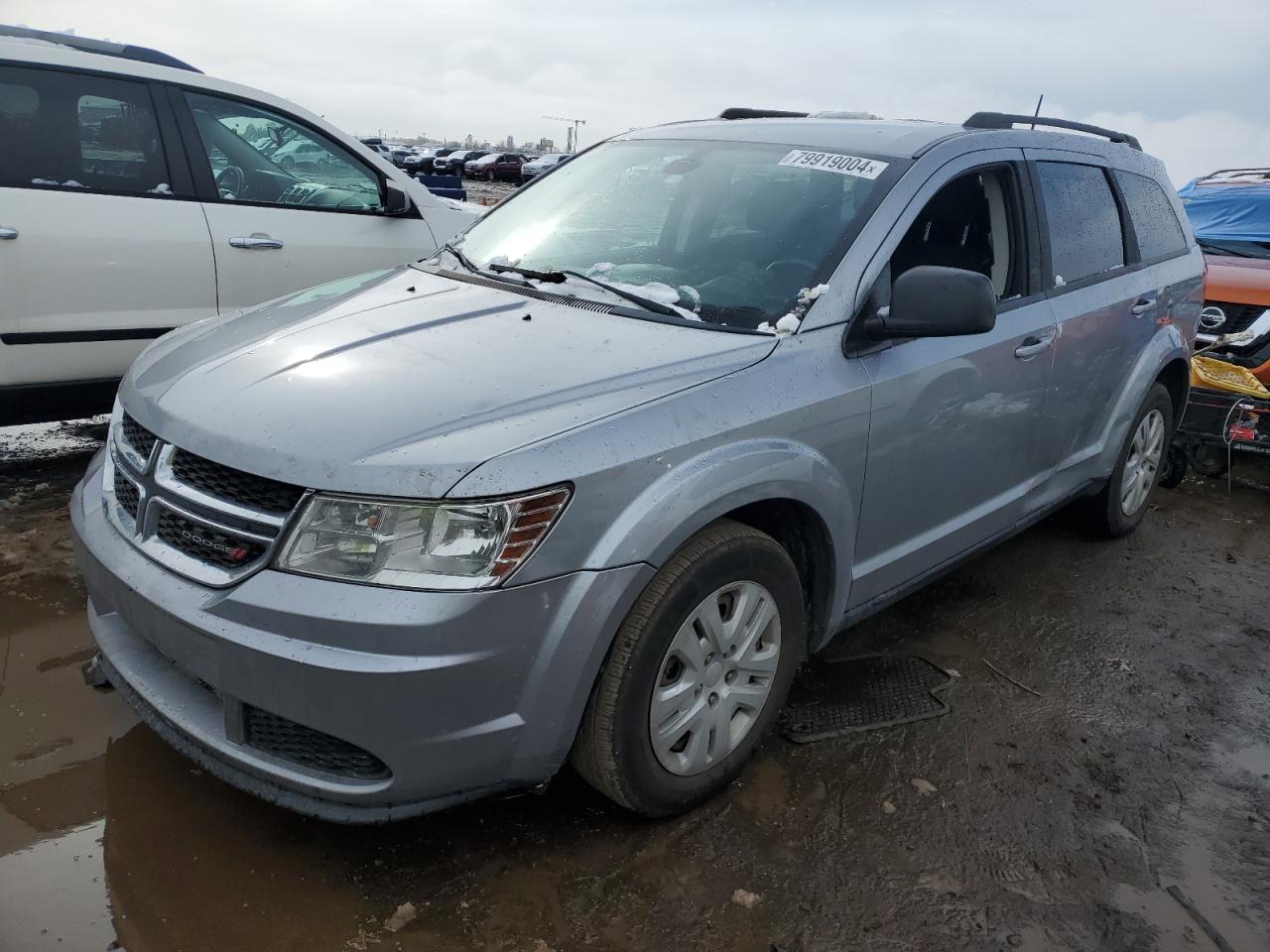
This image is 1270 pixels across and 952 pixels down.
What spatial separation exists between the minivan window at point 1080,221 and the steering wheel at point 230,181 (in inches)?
135

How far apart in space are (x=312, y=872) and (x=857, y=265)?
205 centimetres

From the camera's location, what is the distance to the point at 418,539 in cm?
194

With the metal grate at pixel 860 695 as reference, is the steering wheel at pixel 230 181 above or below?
above

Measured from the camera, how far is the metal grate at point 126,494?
234 cm

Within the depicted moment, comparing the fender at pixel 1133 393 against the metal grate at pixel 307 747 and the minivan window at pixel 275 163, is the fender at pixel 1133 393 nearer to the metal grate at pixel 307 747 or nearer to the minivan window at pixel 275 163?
the metal grate at pixel 307 747

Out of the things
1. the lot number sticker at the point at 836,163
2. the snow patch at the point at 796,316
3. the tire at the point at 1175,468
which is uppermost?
the lot number sticker at the point at 836,163

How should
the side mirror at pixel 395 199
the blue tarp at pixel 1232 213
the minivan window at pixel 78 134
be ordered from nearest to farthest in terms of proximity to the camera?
1. the minivan window at pixel 78 134
2. the side mirror at pixel 395 199
3. the blue tarp at pixel 1232 213

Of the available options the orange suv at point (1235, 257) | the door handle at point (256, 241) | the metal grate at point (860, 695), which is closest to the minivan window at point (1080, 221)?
the orange suv at point (1235, 257)

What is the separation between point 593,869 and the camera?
2.31 m

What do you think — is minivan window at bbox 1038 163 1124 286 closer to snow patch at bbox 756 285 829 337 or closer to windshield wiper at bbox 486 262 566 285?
snow patch at bbox 756 285 829 337

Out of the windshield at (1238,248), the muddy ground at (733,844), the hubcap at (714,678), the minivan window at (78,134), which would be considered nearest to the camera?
the muddy ground at (733,844)

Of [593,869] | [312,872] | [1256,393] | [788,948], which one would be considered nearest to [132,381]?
[312,872]

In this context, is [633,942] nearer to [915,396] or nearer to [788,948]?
[788,948]

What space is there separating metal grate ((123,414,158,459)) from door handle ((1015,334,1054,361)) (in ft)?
8.43
